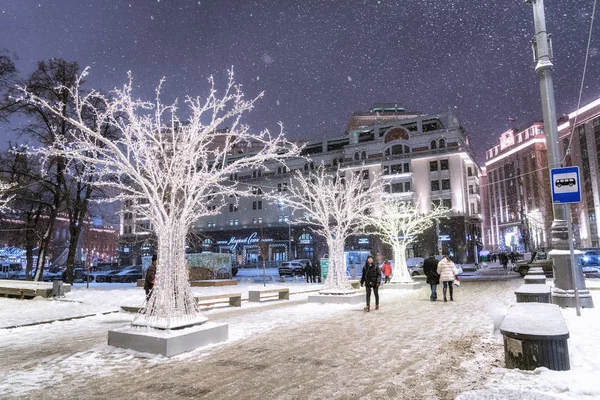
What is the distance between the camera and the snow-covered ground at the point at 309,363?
5.11 m

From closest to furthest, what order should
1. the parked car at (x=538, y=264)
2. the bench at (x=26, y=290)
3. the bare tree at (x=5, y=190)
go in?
the bare tree at (x=5, y=190) → the bench at (x=26, y=290) → the parked car at (x=538, y=264)

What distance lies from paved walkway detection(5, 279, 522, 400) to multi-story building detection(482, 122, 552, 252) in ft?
289

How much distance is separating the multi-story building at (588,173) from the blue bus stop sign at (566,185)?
242 feet

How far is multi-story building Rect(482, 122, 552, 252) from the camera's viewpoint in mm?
98688

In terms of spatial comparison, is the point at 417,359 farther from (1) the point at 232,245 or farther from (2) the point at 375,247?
(1) the point at 232,245

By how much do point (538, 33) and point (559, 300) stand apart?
23.0 feet

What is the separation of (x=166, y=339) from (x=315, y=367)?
2.67 metres

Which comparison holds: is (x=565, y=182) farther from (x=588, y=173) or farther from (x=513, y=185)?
(x=513, y=185)

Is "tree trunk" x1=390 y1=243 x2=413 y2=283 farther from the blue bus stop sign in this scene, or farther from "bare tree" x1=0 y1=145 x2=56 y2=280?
"bare tree" x1=0 y1=145 x2=56 y2=280

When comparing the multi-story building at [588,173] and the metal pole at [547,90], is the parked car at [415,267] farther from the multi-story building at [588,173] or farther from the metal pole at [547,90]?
the multi-story building at [588,173]

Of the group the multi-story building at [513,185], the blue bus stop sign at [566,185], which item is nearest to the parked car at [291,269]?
the blue bus stop sign at [566,185]

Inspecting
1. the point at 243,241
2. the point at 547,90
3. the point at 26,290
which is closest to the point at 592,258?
the point at 547,90

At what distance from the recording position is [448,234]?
55.1 m

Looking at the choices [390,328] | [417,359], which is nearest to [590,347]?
[417,359]
